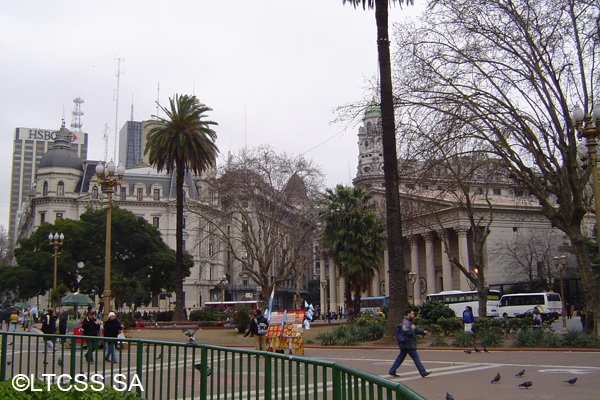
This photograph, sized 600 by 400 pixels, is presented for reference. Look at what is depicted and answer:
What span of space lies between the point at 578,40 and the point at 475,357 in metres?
13.5

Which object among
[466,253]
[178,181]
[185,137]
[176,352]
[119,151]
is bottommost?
[176,352]

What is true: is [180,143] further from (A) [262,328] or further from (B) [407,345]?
(B) [407,345]

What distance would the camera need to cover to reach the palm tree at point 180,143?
1716 inches

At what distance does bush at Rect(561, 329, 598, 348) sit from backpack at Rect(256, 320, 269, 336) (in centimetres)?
1084

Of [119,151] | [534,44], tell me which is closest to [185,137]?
[534,44]

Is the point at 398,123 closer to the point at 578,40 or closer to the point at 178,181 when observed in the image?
the point at 578,40

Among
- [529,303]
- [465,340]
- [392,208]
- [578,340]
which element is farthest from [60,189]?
[578,340]

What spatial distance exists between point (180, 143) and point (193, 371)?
3705 centimetres

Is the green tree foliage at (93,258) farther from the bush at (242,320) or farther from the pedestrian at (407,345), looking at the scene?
the pedestrian at (407,345)

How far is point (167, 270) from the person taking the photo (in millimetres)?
66562

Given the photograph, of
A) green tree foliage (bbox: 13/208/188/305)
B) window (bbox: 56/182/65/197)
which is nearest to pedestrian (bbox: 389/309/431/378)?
green tree foliage (bbox: 13/208/188/305)

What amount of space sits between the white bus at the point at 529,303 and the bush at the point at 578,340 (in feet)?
94.9

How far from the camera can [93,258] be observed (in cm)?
6931

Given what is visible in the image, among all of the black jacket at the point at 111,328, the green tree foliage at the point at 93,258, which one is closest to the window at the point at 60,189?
the green tree foliage at the point at 93,258
